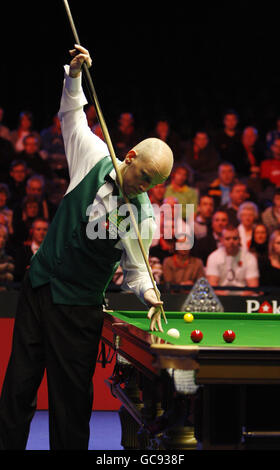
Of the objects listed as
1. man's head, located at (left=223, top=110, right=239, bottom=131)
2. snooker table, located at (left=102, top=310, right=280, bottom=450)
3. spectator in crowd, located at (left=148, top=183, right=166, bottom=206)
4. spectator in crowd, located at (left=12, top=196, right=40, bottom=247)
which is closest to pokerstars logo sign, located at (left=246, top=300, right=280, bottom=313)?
spectator in crowd, located at (left=148, top=183, right=166, bottom=206)

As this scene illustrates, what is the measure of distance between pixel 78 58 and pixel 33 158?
4.92 m

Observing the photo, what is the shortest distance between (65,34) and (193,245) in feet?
12.2

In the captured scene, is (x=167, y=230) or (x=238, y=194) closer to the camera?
(x=167, y=230)

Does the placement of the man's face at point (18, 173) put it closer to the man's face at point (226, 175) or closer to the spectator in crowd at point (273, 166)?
the man's face at point (226, 175)

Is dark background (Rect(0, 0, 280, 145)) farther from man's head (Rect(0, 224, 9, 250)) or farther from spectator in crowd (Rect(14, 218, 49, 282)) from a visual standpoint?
man's head (Rect(0, 224, 9, 250))

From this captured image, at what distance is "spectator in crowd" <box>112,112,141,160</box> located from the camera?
7.82m

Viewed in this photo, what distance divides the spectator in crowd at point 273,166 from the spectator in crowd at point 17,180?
298 cm

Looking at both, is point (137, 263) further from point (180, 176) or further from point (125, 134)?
point (125, 134)

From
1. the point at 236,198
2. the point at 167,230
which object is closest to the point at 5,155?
the point at 167,230

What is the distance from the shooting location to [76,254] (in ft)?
8.63

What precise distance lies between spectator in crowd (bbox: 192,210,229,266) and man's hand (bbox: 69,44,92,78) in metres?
4.46

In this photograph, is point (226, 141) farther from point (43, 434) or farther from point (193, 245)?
point (43, 434)

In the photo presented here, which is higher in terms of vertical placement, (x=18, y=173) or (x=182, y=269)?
(x=18, y=173)

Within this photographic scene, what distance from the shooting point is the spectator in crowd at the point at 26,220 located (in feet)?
22.4
